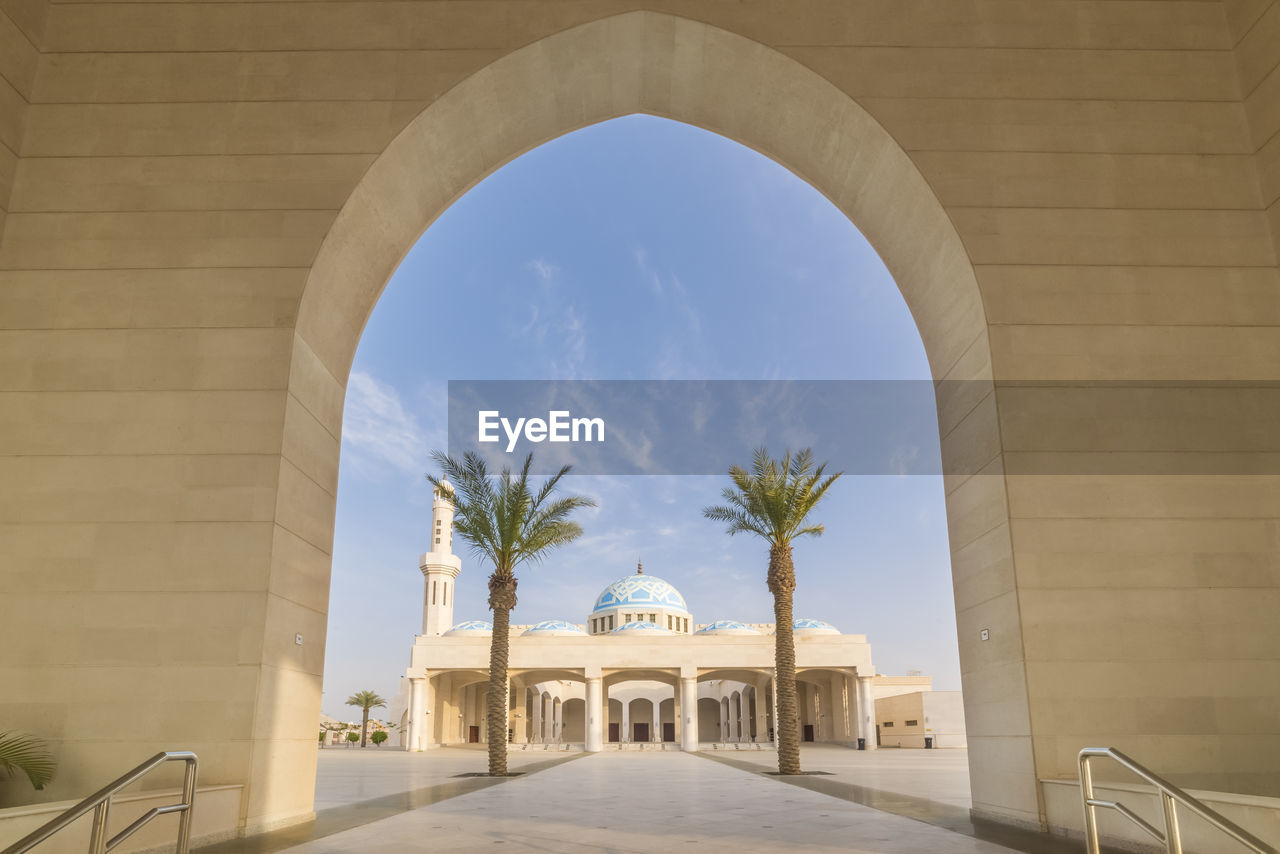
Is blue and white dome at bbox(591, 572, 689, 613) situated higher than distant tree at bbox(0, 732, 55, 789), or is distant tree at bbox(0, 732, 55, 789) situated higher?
blue and white dome at bbox(591, 572, 689, 613)

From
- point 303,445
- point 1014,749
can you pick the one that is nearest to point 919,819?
point 1014,749

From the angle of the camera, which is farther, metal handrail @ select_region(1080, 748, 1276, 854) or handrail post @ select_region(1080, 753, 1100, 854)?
handrail post @ select_region(1080, 753, 1100, 854)

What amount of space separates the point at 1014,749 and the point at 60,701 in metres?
8.27

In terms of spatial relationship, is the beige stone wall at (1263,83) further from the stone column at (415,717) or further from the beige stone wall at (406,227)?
the stone column at (415,717)

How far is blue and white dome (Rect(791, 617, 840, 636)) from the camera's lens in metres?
39.9

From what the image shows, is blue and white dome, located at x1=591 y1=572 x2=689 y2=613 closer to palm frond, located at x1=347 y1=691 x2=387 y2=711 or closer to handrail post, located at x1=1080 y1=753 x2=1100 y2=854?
palm frond, located at x1=347 y1=691 x2=387 y2=711

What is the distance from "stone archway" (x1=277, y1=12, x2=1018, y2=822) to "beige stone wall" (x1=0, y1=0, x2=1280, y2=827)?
0.19 ft

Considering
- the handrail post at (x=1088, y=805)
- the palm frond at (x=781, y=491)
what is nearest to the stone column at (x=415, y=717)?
the palm frond at (x=781, y=491)

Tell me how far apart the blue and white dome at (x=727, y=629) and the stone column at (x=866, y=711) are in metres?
5.13

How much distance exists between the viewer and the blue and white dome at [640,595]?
4872cm

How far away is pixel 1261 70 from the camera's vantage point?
29.5ft

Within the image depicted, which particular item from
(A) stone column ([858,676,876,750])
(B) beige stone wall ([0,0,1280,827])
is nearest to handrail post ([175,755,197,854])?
(B) beige stone wall ([0,0,1280,827])

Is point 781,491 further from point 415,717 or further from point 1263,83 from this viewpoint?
point 415,717

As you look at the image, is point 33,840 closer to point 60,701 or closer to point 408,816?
point 60,701
